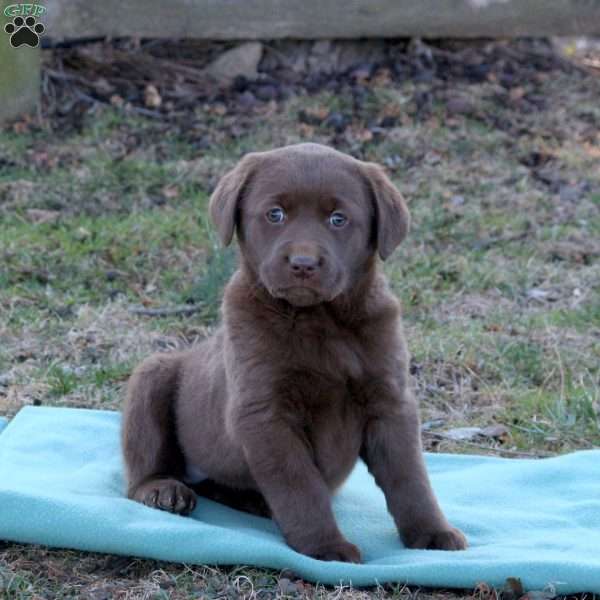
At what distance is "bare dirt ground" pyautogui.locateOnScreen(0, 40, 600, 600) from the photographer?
203 inches

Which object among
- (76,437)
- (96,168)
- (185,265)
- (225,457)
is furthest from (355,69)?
(225,457)

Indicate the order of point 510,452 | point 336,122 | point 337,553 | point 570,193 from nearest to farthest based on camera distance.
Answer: point 337,553 → point 510,452 → point 570,193 → point 336,122

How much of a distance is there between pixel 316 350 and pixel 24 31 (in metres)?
5.92

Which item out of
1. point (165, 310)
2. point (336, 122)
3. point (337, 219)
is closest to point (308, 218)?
point (337, 219)

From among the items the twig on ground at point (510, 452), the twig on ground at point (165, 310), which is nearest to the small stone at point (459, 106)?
the twig on ground at point (165, 310)

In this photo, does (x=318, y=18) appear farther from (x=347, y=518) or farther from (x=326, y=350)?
(x=326, y=350)

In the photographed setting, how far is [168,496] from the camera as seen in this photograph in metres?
3.89

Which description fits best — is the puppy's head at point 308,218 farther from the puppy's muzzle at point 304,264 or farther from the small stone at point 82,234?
the small stone at point 82,234

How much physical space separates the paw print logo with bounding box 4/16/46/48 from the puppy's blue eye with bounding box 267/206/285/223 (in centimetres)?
565

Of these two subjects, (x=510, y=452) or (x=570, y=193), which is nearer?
(x=510, y=452)

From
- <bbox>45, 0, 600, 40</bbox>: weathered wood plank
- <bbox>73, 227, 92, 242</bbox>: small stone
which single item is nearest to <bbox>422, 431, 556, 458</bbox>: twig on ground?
<bbox>73, 227, 92, 242</bbox>: small stone

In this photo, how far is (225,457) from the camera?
12.6 feet

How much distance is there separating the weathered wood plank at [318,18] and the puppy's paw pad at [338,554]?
6.47 meters

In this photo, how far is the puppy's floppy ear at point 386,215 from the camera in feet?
11.9
